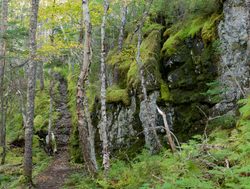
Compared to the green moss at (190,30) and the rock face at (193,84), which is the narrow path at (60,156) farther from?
the green moss at (190,30)

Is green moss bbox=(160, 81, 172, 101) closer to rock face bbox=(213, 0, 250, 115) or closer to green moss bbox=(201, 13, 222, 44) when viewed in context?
rock face bbox=(213, 0, 250, 115)

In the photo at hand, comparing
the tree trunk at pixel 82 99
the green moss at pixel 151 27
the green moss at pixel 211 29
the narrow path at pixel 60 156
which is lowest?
the narrow path at pixel 60 156

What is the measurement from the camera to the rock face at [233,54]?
10109mm

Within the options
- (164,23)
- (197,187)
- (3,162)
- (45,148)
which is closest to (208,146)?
(197,187)

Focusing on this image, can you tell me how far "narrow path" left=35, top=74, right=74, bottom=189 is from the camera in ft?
39.9

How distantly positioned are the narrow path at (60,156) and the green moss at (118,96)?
3.64 metres

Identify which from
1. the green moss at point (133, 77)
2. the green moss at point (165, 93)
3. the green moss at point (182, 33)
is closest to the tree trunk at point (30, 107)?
the green moss at point (133, 77)

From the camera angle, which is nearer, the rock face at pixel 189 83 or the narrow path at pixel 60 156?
the rock face at pixel 189 83

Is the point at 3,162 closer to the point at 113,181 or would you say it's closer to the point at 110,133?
the point at 110,133

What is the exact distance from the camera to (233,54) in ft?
34.7

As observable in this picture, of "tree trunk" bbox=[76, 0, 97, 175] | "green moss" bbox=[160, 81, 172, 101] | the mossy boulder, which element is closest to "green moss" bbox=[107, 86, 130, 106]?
the mossy boulder

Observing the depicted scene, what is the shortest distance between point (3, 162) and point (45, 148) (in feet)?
9.99

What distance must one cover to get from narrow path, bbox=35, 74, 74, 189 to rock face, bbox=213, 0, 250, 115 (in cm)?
662

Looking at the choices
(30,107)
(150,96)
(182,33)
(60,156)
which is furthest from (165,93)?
(60,156)
